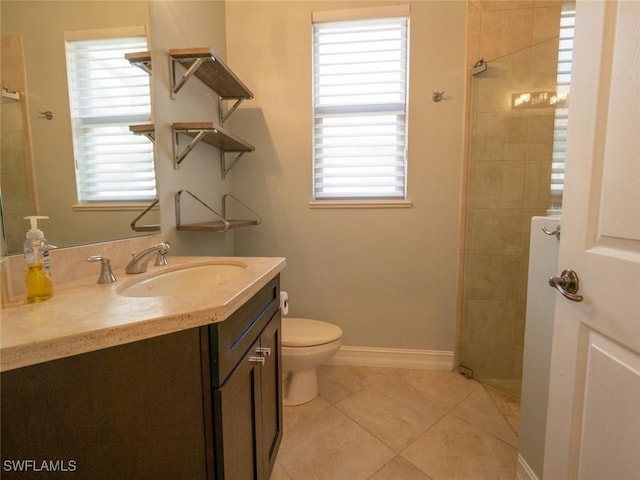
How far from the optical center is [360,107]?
1.87 metres

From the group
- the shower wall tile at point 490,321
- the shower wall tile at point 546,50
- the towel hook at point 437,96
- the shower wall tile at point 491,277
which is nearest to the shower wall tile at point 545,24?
the shower wall tile at point 546,50

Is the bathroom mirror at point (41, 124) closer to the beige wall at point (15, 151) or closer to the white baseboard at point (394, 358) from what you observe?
the beige wall at point (15, 151)

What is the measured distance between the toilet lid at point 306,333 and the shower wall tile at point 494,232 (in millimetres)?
1031

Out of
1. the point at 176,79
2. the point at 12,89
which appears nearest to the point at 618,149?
the point at 12,89

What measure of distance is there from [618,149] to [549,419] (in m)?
0.76

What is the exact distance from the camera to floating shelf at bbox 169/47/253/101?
1.22m

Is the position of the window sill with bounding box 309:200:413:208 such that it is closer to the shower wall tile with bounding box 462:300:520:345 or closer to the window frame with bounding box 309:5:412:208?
the window frame with bounding box 309:5:412:208

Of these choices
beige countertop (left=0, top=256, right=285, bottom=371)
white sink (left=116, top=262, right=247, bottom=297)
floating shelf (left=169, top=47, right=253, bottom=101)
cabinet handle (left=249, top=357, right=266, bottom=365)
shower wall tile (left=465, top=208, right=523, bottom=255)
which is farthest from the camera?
shower wall tile (left=465, top=208, right=523, bottom=255)

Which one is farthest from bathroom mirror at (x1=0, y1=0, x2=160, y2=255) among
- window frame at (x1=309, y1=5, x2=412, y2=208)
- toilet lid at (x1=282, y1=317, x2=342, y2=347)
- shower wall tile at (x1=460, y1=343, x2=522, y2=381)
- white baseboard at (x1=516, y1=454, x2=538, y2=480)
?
shower wall tile at (x1=460, y1=343, x2=522, y2=381)

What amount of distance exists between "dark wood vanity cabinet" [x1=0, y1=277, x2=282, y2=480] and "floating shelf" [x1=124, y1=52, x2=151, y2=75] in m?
1.05

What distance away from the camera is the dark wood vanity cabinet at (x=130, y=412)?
1.73 feet

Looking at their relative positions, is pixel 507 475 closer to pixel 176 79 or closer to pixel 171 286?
pixel 171 286

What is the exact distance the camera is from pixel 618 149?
606 mm

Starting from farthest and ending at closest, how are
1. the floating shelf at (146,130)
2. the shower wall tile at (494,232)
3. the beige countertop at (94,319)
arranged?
the shower wall tile at (494,232)
the floating shelf at (146,130)
the beige countertop at (94,319)
